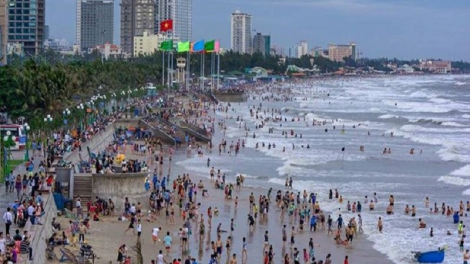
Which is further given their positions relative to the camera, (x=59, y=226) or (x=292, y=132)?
(x=292, y=132)

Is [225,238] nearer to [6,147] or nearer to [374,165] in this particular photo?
[6,147]

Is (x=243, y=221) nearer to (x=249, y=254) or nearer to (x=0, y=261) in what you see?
(x=249, y=254)

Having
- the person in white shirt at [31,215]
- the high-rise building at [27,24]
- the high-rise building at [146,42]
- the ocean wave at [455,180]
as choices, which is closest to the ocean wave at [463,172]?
the ocean wave at [455,180]

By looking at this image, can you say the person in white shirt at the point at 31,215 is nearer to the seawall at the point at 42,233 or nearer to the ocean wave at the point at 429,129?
the seawall at the point at 42,233

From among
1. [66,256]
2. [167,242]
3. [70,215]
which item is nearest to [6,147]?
[70,215]

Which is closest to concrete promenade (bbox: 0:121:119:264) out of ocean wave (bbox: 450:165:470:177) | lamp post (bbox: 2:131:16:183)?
lamp post (bbox: 2:131:16:183)

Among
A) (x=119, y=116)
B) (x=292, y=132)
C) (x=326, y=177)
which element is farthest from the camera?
(x=292, y=132)

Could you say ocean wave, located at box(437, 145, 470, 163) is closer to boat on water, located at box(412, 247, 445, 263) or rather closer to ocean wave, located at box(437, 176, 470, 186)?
ocean wave, located at box(437, 176, 470, 186)

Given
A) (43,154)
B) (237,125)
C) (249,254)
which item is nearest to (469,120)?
(237,125)
